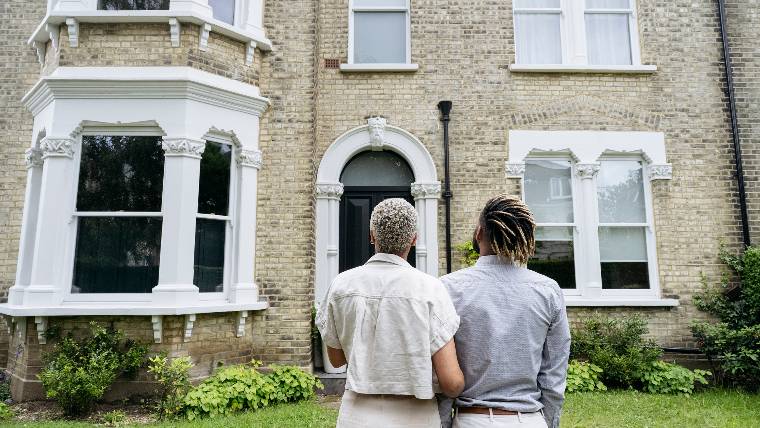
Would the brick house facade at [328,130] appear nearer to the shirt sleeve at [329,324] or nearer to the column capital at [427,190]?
the column capital at [427,190]

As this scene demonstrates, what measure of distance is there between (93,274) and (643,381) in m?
7.18

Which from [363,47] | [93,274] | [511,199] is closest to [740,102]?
[363,47]

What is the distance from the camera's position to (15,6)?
6.86m

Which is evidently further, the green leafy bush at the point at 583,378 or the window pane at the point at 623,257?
the window pane at the point at 623,257

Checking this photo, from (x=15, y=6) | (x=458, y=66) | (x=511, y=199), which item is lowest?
(x=511, y=199)

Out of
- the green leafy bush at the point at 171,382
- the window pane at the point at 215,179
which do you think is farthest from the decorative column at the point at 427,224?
the green leafy bush at the point at 171,382

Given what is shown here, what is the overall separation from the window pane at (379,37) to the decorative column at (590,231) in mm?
3403

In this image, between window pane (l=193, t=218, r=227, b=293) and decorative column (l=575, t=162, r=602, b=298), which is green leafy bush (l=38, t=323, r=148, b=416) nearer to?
window pane (l=193, t=218, r=227, b=293)

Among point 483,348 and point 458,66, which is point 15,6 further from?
point 483,348

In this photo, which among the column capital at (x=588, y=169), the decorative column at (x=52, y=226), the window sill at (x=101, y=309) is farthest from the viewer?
the column capital at (x=588, y=169)

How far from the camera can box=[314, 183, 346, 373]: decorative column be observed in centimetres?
Answer: 667

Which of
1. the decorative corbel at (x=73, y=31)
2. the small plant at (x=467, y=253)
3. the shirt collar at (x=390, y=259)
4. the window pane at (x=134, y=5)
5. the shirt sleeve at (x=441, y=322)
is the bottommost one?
the shirt sleeve at (x=441, y=322)

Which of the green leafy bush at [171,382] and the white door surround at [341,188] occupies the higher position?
the white door surround at [341,188]

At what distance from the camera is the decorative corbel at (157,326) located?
17.1 feet
